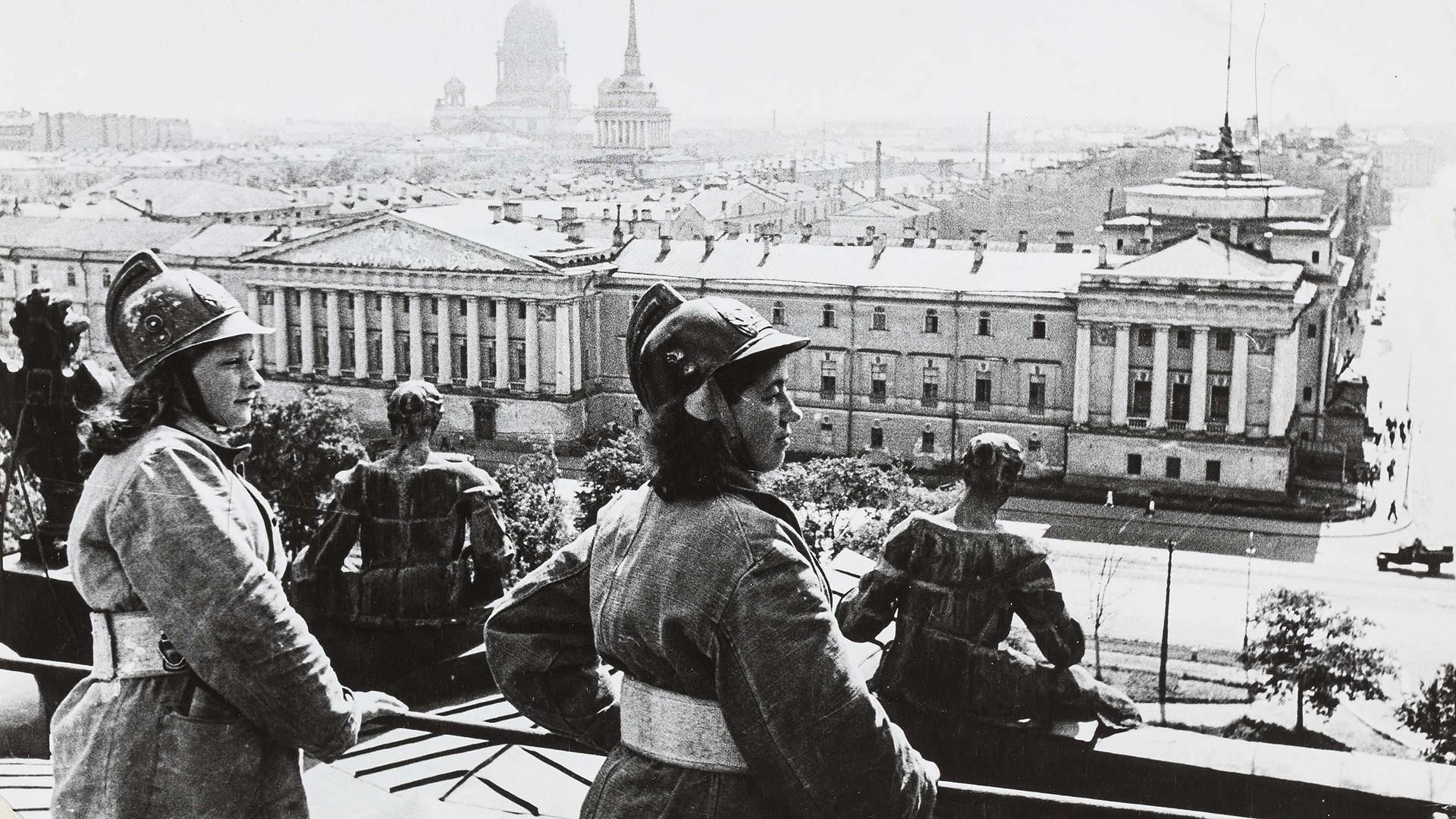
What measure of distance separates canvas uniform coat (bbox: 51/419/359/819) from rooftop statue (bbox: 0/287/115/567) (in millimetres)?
2944

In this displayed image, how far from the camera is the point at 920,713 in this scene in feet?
15.0

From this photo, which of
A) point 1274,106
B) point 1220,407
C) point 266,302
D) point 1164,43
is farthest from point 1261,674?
point 266,302

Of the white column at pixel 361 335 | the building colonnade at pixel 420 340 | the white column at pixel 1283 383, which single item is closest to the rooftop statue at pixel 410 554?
the white column at pixel 1283 383

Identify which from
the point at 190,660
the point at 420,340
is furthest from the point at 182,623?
the point at 420,340

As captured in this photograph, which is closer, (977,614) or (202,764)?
(202,764)

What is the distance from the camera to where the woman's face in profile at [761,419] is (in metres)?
2.89

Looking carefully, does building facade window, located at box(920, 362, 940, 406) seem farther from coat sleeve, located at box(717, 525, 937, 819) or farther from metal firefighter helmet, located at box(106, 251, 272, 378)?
coat sleeve, located at box(717, 525, 937, 819)

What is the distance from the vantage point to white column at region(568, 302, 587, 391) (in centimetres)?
4406

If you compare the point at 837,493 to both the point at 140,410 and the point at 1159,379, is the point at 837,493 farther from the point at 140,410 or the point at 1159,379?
the point at 140,410

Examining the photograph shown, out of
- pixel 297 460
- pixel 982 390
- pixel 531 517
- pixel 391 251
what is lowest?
pixel 531 517

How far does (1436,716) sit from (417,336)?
31.1 m

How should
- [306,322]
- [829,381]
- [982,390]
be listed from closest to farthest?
[982,390] → [829,381] → [306,322]

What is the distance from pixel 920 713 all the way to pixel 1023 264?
124 ft

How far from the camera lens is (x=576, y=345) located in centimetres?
4425
